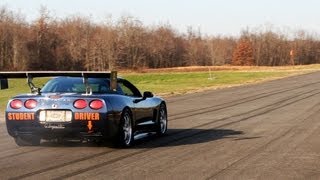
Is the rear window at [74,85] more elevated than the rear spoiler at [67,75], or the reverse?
the rear spoiler at [67,75]

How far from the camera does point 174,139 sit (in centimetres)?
1195

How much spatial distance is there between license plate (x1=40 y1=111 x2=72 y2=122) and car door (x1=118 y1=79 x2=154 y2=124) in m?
1.39

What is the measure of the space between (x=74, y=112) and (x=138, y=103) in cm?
167

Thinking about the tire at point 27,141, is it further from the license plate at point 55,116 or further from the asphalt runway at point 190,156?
the license plate at point 55,116

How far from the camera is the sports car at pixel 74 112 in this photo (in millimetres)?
10016

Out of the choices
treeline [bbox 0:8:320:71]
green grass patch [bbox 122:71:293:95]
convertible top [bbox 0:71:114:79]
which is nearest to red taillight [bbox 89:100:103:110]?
convertible top [bbox 0:71:114:79]

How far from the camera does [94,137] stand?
10102mm

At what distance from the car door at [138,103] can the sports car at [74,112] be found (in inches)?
6.6

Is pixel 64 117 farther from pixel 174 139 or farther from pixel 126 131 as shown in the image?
pixel 174 139

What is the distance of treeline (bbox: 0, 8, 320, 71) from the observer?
3873 inches

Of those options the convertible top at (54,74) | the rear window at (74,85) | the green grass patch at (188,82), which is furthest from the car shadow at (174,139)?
the green grass patch at (188,82)

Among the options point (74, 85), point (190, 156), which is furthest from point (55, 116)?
point (190, 156)

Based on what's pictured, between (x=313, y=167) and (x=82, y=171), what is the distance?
3.15m

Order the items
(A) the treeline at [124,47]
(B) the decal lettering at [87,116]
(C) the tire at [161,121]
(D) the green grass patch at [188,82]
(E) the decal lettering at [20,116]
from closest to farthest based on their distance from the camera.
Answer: (B) the decal lettering at [87,116], (E) the decal lettering at [20,116], (C) the tire at [161,121], (D) the green grass patch at [188,82], (A) the treeline at [124,47]
